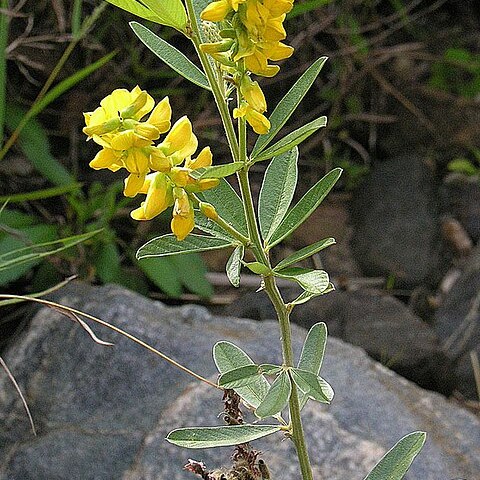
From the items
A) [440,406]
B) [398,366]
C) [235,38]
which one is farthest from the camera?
[398,366]

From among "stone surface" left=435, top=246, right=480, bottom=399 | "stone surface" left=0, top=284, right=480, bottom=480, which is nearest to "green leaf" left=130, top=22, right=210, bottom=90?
"stone surface" left=0, top=284, right=480, bottom=480

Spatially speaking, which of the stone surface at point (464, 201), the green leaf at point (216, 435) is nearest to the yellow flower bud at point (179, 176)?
the green leaf at point (216, 435)

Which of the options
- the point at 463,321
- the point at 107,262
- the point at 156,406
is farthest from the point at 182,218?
the point at 463,321

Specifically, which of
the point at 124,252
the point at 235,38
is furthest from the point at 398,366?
the point at 235,38

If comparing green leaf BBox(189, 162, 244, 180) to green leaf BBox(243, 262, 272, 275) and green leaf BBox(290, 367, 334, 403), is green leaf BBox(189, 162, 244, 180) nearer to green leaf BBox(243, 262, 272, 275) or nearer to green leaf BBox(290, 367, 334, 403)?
green leaf BBox(243, 262, 272, 275)

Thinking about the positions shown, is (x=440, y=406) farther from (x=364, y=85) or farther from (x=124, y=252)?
(x=364, y=85)

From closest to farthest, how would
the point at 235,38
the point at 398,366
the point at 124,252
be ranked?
1. the point at 235,38
2. the point at 398,366
3. the point at 124,252
